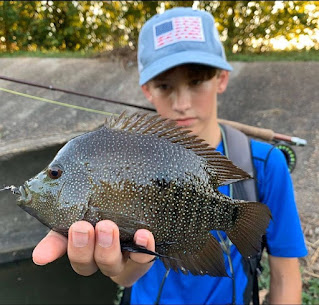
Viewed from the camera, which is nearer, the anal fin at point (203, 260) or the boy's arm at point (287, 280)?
the anal fin at point (203, 260)

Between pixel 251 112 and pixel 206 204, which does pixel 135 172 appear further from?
pixel 251 112

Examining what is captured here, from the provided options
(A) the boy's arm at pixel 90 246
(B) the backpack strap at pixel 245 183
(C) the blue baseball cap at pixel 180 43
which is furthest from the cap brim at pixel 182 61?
(A) the boy's arm at pixel 90 246

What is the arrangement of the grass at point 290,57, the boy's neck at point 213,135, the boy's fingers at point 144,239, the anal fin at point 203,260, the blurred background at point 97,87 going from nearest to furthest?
the boy's fingers at point 144,239
the anal fin at point 203,260
the blurred background at point 97,87
the boy's neck at point 213,135
the grass at point 290,57

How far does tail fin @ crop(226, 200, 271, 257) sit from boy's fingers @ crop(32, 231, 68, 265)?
52 centimetres

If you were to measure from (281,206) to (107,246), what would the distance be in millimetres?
1123

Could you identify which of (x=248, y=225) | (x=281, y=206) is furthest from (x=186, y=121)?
(x=248, y=225)

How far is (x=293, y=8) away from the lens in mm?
5105

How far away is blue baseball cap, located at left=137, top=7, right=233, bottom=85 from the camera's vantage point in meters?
1.64

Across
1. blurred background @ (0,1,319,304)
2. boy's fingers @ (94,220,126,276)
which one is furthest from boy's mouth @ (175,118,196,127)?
boy's fingers @ (94,220,126,276)

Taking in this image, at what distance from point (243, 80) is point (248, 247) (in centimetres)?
404

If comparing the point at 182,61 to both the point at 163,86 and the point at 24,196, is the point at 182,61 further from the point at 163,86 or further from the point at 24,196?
the point at 24,196

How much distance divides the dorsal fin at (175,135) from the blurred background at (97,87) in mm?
361

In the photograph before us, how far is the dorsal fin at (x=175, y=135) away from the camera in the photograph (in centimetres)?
99

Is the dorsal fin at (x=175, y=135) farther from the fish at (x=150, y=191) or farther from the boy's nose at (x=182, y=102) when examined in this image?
the boy's nose at (x=182, y=102)
